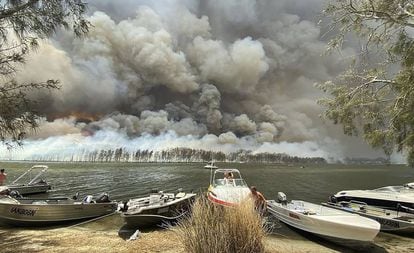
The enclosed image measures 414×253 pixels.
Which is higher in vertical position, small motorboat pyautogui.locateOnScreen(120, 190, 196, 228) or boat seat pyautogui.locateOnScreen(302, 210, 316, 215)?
boat seat pyautogui.locateOnScreen(302, 210, 316, 215)

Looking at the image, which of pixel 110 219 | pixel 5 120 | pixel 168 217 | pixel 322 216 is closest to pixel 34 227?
pixel 110 219

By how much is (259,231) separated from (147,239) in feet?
24.8

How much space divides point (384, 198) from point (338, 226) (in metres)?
8.94

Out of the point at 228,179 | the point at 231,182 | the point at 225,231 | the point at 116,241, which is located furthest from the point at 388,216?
the point at 225,231

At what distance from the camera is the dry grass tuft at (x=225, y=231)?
675 centimetres

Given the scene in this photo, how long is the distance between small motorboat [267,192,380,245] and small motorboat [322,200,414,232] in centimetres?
314

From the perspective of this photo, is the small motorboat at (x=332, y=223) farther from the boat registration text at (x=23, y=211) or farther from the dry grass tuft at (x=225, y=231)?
the boat registration text at (x=23, y=211)

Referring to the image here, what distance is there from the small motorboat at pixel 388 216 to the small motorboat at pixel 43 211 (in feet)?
50.0

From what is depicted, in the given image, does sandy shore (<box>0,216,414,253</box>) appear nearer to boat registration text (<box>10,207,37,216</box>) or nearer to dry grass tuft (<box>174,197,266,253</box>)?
boat registration text (<box>10,207,37,216</box>)

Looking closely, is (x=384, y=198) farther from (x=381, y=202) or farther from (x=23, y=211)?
(x=23, y=211)

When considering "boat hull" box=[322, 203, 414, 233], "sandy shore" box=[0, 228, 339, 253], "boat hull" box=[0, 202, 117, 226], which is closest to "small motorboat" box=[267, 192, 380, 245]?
"sandy shore" box=[0, 228, 339, 253]

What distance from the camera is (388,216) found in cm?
1794

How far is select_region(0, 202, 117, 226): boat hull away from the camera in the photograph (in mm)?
17000

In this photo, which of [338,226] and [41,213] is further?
[41,213]
